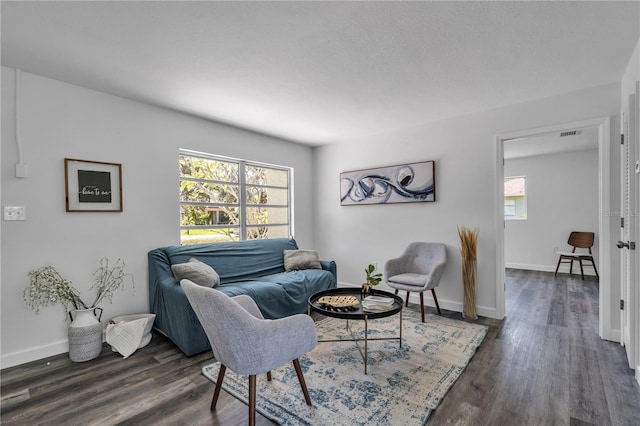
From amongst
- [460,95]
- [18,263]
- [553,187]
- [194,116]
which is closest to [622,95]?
[460,95]

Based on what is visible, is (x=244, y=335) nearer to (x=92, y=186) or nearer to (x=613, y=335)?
(x=92, y=186)

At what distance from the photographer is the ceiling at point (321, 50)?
5.94 ft

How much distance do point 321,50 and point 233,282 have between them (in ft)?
8.07

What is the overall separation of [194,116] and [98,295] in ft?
7.01

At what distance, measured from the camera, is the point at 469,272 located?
3512 mm

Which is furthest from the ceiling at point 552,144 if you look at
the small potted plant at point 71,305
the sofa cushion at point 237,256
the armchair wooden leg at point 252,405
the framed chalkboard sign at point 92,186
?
the small potted plant at point 71,305

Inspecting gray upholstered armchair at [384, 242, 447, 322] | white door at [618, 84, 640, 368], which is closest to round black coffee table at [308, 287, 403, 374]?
gray upholstered armchair at [384, 242, 447, 322]

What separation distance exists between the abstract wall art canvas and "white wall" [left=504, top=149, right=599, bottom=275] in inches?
150

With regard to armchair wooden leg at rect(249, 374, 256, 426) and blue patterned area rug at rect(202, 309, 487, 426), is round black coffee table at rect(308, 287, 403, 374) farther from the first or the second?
armchair wooden leg at rect(249, 374, 256, 426)

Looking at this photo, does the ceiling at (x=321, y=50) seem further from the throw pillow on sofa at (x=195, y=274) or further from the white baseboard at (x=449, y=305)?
the white baseboard at (x=449, y=305)

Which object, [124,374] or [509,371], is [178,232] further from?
[509,371]

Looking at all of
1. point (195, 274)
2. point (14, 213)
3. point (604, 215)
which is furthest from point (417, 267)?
point (14, 213)

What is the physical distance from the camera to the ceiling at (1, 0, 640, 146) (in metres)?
1.81

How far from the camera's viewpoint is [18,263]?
2.47 metres
